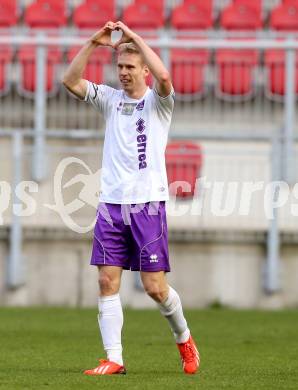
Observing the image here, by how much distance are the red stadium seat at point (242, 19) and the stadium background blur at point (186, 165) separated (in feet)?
3.74

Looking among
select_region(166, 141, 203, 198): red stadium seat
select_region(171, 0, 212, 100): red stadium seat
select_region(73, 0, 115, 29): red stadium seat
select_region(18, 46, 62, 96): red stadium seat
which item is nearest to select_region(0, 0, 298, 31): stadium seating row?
select_region(73, 0, 115, 29): red stadium seat

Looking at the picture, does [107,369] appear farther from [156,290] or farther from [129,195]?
[129,195]

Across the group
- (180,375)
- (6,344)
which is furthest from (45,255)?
(180,375)

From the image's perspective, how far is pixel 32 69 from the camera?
15164 mm

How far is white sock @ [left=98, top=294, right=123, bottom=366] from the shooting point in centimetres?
745

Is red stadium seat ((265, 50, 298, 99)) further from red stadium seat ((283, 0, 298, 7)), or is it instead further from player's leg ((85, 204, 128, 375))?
player's leg ((85, 204, 128, 375))

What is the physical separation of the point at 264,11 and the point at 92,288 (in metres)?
4.90

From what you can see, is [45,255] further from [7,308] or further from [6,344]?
[6,344]

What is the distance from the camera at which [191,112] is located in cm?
1497

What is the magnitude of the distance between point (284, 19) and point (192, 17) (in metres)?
1.23

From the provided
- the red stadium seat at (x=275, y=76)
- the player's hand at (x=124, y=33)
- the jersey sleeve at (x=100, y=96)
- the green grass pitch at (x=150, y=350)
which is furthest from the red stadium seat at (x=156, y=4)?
the player's hand at (x=124, y=33)

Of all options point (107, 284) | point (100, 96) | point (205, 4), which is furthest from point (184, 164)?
point (107, 284)

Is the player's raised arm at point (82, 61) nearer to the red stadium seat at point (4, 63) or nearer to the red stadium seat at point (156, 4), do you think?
the red stadium seat at point (4, 63)

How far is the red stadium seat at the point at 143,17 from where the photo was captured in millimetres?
16141
